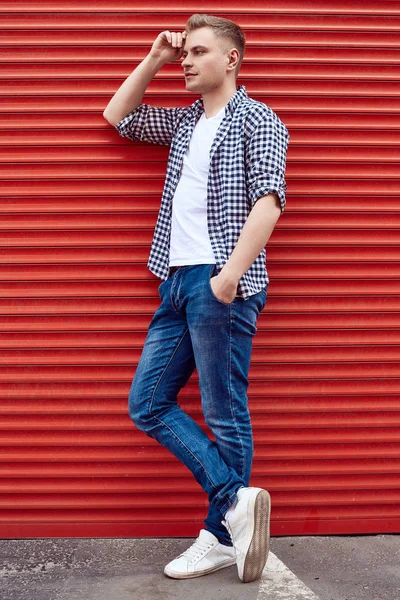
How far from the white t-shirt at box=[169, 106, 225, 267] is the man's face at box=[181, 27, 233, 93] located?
15 centimetres

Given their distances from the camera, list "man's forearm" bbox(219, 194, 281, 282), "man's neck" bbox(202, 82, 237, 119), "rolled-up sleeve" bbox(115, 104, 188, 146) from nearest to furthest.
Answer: "man's forearm" bbox(219, 194, 281, 282)
"man's neck" bbox(202, 82, 237, 119)
"rolled-up sleeve" bbox(115, 104, 188, 146)

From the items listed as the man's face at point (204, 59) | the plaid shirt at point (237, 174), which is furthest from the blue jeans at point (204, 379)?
the man's face at point (204, 59)

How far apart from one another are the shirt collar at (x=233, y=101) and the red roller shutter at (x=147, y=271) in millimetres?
196

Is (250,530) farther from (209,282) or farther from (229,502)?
(209,282)

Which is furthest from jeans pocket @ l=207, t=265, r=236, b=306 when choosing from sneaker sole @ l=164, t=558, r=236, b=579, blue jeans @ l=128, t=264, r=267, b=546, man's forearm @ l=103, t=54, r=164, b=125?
sneaker sole @ l=164, t=558, r=236, b=579

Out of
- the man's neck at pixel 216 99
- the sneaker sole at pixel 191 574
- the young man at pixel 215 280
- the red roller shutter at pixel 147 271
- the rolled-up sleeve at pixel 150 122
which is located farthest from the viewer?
the red roller shutter at pixel 147 271

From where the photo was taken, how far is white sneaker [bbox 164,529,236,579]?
9.98ft

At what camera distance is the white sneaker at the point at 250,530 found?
2.89 meters

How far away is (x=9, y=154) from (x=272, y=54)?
1383 millimetres

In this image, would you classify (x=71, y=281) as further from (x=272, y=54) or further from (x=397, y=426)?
(x=397, y=426)

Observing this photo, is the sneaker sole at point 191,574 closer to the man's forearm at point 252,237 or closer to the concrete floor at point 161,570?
the concrete floor at point 161,570

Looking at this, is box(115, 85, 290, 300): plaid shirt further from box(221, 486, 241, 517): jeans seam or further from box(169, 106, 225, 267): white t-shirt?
box(221, 486, 241, 517): jeans seam

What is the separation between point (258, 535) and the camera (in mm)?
2895

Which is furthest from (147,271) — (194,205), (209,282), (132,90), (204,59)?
(204,59)
